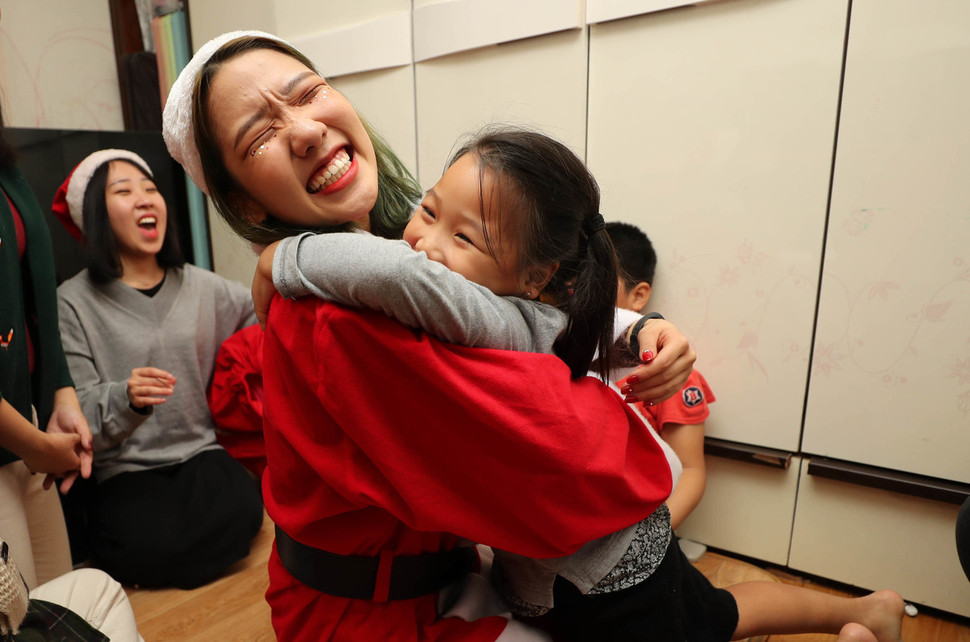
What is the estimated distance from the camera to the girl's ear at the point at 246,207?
0.89 m

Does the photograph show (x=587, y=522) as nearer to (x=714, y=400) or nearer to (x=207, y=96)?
(x=207, y=96)

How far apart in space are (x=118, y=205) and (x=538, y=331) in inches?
70.4

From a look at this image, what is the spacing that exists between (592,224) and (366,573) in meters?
0.58

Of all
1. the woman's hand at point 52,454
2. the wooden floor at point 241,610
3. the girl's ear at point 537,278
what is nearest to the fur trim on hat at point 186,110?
the girl's ear at point 537,278

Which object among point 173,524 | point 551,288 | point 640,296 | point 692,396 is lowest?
point 173,524

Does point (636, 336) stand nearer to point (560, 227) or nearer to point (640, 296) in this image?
point (560, 227)

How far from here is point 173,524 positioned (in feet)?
6.00

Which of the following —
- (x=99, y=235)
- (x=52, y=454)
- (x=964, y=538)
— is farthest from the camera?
(x=99, y=235)

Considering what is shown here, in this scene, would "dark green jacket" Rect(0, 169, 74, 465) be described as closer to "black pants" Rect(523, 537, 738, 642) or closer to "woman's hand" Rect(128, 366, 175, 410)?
"woman's hand" Rect(128, 366, 175, 410)

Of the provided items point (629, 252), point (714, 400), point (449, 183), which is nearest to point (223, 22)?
point (629, 252)

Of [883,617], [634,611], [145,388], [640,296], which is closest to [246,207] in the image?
[634,611]

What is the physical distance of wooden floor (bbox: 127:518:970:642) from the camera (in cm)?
146

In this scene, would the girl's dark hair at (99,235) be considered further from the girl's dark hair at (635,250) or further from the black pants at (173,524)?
the girl's dark hair at (635,250)

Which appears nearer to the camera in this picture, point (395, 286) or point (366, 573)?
point (395, 286)
